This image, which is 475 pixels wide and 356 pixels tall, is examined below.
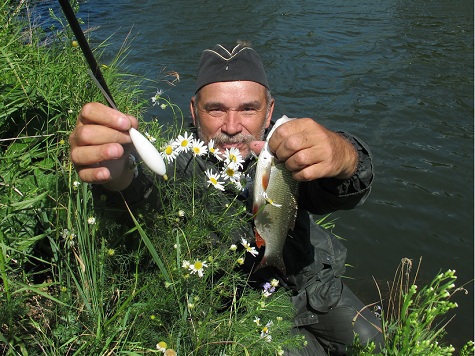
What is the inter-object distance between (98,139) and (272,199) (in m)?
1.01

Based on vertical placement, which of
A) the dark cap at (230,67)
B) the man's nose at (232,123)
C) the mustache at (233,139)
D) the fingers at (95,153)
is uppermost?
the fingers at (95,153)

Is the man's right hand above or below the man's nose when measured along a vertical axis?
above

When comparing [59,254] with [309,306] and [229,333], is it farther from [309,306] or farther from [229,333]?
[309,306]

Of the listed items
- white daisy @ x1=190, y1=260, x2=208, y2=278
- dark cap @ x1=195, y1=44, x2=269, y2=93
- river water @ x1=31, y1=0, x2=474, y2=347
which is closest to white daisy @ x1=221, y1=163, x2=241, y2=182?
white daisy @ x1=190, y1=260, x2=208, y2=278

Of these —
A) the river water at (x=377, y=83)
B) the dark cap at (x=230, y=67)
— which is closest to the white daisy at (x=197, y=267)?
the dark cap at (x=230, y=67)

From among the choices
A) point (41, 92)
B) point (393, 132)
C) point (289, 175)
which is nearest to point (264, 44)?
point (393, 132)

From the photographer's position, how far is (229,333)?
2598mm

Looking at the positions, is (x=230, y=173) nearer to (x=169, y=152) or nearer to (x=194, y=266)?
(x=169, y=152)

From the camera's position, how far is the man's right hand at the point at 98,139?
86.0 inches

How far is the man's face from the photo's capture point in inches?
162

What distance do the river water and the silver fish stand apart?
368cm

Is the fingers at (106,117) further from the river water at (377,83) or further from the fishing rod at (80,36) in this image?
the river water at (377,83)

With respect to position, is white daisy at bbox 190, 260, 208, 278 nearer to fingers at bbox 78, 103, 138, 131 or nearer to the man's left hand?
the man's left hand

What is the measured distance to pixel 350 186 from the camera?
313 cm
